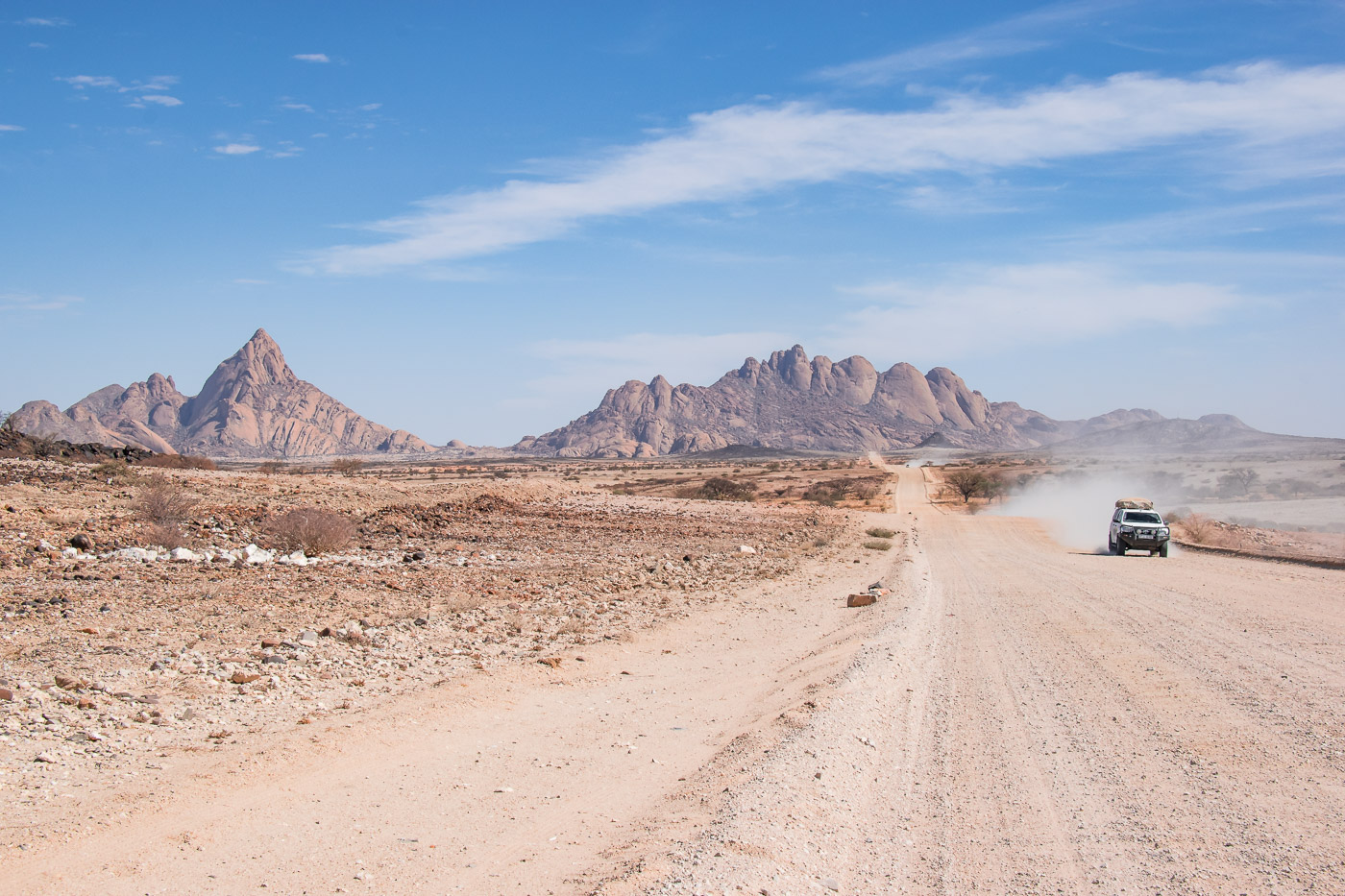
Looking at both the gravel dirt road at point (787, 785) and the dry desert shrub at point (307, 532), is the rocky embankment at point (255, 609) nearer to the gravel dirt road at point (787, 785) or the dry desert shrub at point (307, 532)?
the dry desert shrub at point (307, 532)

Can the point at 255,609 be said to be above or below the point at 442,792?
above

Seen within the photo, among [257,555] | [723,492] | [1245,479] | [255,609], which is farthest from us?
[1245,479]

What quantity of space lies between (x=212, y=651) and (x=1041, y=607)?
1463cm

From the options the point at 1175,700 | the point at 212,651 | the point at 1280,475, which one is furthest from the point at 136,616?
the point at 1280,475

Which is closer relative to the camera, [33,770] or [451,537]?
[33,770]

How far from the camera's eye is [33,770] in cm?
647

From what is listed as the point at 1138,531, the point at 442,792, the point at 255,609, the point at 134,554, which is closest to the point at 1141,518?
A: the point at 1138,531

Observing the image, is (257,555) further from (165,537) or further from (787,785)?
(787,785)

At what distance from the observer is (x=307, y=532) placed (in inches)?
813

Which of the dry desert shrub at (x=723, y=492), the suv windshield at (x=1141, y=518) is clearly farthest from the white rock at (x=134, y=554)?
the dry desert shrub at (x=723, y=492)

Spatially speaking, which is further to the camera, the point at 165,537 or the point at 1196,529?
the point at 1196,529

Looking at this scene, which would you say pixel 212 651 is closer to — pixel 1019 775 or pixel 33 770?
pixel 33 770

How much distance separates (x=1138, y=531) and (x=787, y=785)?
27584mm

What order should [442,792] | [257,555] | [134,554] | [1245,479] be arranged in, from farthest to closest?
1. [1245,479]
2. [257,555]
3. [134,554]
4. [442,792]
